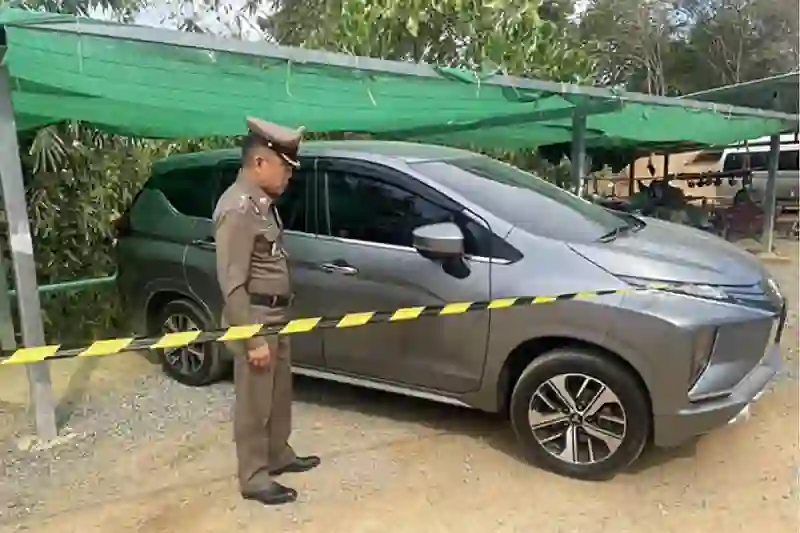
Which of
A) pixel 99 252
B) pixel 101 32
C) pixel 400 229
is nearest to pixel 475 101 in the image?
pixel 400 229

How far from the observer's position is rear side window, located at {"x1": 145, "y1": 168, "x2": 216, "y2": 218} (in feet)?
17.5

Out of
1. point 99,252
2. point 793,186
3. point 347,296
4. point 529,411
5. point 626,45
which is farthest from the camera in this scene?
point 626,45

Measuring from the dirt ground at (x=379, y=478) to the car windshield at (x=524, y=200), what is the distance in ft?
4.32

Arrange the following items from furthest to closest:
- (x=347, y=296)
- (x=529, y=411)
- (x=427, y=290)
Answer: (x=347, y=296), (x=427, y=290), (x=529, y=411)

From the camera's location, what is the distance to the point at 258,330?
3.38 m

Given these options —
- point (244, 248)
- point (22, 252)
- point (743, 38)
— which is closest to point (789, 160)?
point (743, 38)

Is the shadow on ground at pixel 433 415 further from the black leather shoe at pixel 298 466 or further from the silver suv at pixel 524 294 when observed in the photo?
the black leather shoe at pixel 298 466

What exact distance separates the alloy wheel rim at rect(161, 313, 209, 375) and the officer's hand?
211 centimetres

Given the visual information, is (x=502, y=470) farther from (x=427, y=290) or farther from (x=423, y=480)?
(x=427, y=290)

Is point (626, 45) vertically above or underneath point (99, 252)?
above

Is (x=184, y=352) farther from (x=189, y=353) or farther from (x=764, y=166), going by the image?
(x=764, y=166)

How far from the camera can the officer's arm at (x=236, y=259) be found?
3352 millimetres

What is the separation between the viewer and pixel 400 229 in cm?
439

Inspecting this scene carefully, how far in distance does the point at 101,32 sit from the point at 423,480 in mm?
2865
